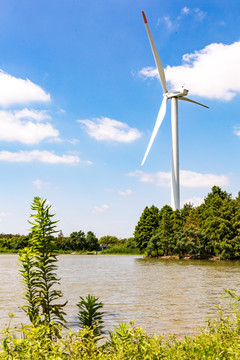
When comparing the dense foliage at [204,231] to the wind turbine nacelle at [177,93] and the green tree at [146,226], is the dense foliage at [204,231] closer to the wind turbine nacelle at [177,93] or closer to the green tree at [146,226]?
the green tree at [146,226]

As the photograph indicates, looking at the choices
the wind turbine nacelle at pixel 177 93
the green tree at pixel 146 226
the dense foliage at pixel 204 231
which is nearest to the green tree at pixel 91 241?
the green tree at pixel 146 226

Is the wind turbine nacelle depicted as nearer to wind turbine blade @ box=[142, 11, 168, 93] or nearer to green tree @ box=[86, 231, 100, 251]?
wind turbine blade @ box=[142, 11, 168, 93]

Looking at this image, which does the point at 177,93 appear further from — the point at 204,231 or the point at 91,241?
the point at 91,241

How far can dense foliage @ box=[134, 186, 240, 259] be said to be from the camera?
72062mm

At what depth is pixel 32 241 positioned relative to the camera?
24.0 ft

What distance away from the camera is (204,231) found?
77.5m

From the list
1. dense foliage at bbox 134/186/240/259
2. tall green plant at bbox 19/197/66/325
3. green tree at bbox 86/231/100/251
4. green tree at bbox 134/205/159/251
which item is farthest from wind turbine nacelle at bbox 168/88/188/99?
tall green plant at bbox 19/197/66/325

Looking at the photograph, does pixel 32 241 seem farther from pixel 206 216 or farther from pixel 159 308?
pixel 206 216

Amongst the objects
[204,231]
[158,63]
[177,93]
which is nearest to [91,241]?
[204,231]

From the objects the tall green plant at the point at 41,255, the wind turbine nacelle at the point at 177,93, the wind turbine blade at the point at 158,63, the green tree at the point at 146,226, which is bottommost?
the tall green plant at the point at 41,255

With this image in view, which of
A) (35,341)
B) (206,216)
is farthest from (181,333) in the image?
(206,216)

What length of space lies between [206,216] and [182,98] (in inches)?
1095

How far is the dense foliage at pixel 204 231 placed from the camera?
2837 inches

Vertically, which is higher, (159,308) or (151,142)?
(151,142)
